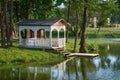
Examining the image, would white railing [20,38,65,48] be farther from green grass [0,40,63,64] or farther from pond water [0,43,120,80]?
pond water [0,43,120,80]

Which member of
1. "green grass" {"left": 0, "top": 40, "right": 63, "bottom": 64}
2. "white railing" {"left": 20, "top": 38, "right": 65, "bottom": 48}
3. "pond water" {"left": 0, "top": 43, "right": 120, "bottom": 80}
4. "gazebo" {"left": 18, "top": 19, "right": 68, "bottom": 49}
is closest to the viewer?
"pond water" {"left": 0, "top": 43, "right": 120, "bottom": 80}

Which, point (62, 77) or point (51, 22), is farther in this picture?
point (51, 22)

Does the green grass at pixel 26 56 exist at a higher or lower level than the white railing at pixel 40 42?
lower

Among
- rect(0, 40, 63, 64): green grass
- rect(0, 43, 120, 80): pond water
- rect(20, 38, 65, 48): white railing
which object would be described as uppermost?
rect(20, 38, 65, 48): white railing

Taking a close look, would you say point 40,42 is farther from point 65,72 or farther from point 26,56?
point 65,72

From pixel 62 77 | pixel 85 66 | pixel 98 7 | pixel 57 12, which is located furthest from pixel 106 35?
pixel 62 77

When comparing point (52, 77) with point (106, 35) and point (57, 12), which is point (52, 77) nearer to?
point (57, 12)

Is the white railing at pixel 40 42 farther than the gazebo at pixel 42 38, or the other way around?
the white railing at pixel 40 42

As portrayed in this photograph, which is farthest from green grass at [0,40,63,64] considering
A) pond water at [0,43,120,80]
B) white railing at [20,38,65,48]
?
pond water at [0,43,120,80]

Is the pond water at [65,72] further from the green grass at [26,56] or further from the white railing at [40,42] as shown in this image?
the white railing at [40,42]

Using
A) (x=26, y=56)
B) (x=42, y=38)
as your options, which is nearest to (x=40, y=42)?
(x=42, y=38)

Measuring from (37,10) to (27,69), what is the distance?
22.3 metres

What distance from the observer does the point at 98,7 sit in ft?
144

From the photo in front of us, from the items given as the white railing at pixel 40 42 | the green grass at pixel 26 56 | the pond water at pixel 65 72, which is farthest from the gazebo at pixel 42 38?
the pond water at pixel 65 72
